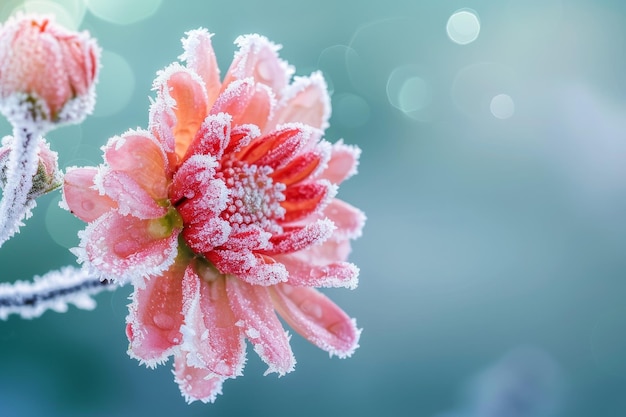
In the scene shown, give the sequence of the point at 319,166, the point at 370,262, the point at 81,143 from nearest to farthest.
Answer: the point at 319,166
the point at 81,143
the point at 370,262

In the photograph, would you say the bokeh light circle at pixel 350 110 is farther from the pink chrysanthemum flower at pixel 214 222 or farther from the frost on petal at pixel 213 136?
the frost on petal at pixel 213 136

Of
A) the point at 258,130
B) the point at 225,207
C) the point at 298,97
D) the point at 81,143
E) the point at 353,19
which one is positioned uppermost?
the point at 353,19

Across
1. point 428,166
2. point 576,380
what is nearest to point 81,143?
point 428,166

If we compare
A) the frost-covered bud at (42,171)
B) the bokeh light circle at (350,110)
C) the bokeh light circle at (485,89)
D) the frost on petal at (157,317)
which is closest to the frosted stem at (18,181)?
the frost-covered bud at (42,171)

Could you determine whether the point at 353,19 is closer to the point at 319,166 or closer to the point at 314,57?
the point at 314,57

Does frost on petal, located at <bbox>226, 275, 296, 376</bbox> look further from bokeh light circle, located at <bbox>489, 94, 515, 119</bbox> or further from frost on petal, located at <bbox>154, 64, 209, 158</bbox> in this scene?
bokeh light circle, located at <bbox>489, 94, 515, 119</bbox>

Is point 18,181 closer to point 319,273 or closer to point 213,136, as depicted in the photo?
point 213,136

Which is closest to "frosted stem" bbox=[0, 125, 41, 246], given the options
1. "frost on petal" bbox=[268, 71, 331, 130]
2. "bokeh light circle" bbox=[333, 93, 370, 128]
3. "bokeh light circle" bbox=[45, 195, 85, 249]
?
"frost on petal" bbox=[268, 71, 331, 130]

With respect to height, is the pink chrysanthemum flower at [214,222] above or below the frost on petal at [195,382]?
above
